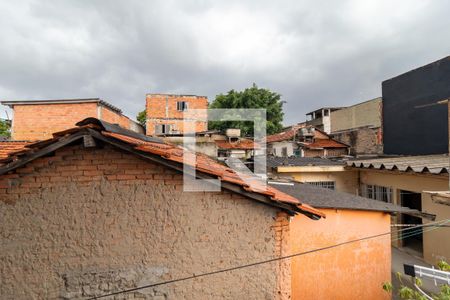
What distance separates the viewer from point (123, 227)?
136 inches

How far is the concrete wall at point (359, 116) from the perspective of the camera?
997 inches

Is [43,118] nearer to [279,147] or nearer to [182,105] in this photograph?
[182,105]

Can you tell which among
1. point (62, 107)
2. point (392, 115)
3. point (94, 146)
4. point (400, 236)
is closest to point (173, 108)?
point (62, 107)

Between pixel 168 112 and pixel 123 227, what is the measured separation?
28548 mm

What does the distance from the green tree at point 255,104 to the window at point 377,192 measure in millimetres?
19631

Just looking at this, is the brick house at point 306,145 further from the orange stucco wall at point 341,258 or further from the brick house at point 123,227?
the brick house at point 123,227

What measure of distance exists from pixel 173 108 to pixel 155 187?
2857cm

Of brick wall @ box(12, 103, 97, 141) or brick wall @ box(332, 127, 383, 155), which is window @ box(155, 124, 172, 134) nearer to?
brick wall @ box(12, 103, 97, 141)

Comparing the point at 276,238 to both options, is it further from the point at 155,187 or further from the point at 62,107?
the point at 62,107

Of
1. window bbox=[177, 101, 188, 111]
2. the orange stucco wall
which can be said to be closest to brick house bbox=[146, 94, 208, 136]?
window bbox=[177, 101, 188, 111]

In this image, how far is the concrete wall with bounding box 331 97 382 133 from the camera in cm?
2533

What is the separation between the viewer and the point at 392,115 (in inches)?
601

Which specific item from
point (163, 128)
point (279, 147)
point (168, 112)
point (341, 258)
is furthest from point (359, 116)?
point (341, 258)

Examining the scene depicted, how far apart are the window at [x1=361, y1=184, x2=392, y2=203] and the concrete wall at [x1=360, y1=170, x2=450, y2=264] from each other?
1.33 ft
